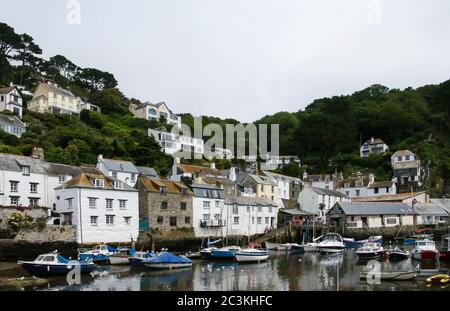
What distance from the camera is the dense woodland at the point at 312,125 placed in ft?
242

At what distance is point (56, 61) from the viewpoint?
105375 mm

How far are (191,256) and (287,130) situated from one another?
7829 centimetres

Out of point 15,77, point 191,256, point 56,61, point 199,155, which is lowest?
point 191,256

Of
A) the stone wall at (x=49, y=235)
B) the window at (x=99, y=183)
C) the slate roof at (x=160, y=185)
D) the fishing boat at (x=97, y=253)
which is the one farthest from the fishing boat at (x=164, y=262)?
the slate roof at (x=160, y=185)

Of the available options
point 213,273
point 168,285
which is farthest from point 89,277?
point 213,273

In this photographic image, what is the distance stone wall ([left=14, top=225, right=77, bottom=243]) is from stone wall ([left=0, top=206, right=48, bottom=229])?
160 cm

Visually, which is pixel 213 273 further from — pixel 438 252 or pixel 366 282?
pixel 438 252

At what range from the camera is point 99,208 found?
4269cm

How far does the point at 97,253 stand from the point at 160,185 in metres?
12.4

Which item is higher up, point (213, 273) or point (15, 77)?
point (15, 77)

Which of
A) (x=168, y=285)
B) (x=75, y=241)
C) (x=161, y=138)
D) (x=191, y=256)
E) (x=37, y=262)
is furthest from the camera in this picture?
(x=161, y=138)

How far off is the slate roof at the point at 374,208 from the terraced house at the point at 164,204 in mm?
25301
